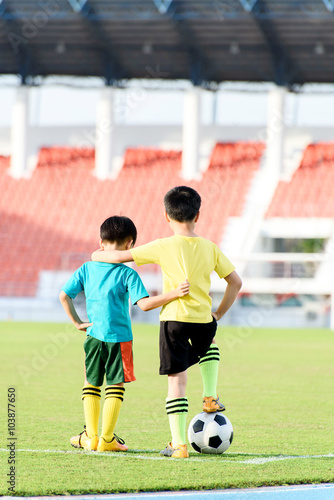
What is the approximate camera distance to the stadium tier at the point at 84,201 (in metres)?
29.0

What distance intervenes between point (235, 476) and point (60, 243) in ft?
85.0

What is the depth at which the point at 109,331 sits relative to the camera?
16.1ft

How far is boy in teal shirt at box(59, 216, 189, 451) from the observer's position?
4898 mm

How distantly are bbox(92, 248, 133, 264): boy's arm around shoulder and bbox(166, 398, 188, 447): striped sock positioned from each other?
883 millimetres

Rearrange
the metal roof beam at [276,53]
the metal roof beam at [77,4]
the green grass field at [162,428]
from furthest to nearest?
the metal roof beam at [77,4], the metal roof beam at [276,53], the green grass field at [162,428]

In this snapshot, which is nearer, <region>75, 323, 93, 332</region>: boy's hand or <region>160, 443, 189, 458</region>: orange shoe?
<region>160, 443, 189, 458</region>: orange shoe

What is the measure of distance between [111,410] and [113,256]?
933 mm

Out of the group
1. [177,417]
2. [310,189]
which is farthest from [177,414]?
[310,189]

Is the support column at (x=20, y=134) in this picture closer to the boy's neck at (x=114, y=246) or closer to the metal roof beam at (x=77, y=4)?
the metal roof beam at (x=77, y=4)

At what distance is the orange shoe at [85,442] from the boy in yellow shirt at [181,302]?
0.44m

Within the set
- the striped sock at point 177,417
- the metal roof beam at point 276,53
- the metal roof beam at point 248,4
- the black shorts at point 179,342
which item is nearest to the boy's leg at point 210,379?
the black shorts at point 179,342

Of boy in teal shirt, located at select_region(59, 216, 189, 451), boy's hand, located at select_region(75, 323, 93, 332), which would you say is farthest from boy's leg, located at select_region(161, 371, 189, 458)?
boy's hand, located at select_region(75, 323, 93, 332)

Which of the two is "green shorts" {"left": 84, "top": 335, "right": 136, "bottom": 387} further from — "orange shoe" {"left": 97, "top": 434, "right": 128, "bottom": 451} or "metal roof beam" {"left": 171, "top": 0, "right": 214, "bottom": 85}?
"metal roof beam" {"left": 171, "top": 0, "right": 214, "bottom": 85}

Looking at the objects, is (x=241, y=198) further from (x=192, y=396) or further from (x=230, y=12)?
(x=192, y=396)
